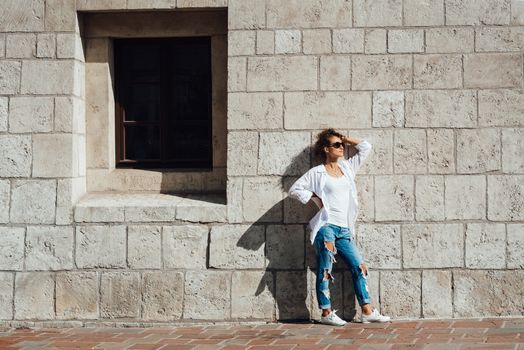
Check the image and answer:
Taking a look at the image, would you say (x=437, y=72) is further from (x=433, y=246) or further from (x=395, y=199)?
(x=433, y=246)

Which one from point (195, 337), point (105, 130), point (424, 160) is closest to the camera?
point (195, 337)

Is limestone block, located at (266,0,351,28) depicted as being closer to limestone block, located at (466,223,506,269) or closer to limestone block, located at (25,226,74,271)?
limestone block, located at (466,223,506,269)

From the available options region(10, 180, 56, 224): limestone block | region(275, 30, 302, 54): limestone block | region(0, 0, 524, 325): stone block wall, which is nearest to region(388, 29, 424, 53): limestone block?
region(0, 0, 524, 325): stone block wall

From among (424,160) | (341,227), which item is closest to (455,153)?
(424,160)

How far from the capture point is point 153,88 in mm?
10023

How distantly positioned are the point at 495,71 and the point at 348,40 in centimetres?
151

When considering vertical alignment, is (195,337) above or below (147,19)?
below

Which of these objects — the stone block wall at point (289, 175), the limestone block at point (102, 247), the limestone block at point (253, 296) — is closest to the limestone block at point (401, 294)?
the stone block wall at point (289, 175)

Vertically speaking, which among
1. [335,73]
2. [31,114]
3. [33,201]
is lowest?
[33,201]

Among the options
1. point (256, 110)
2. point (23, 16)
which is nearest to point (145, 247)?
point (256, 110)

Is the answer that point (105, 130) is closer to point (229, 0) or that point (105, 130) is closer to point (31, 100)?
point (31, 100)

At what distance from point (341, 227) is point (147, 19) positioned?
10.1 ft

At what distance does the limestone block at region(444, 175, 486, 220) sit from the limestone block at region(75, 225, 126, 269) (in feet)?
11.0

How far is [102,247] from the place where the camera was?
30.8 feet
